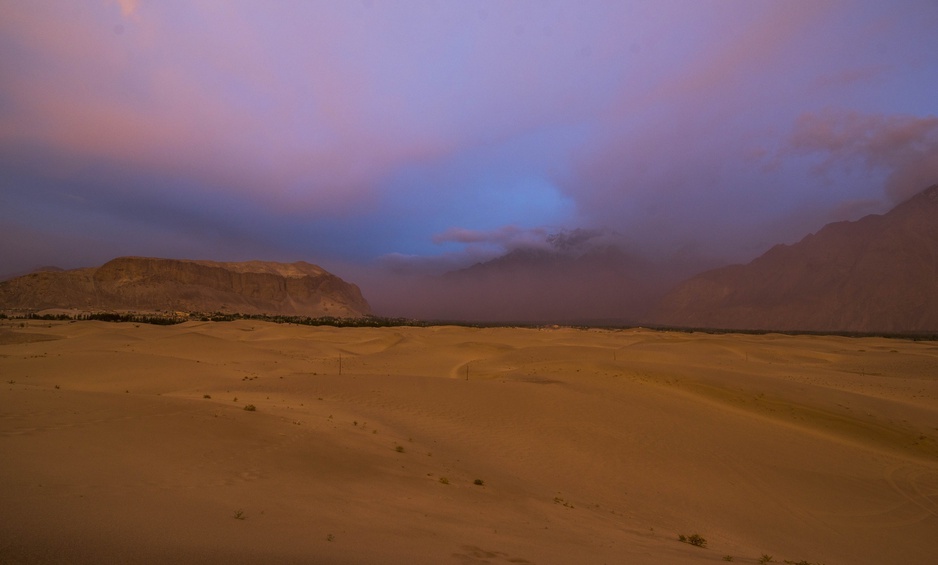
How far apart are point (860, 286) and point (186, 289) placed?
185 m

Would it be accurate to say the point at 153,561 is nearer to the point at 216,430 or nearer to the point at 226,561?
the point at 226,561

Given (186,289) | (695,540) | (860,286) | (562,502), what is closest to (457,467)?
(562,502)

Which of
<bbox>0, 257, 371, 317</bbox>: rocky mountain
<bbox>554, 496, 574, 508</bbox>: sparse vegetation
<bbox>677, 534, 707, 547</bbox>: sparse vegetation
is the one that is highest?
<bbox>0, 257, 371, 317</bbox>: rocky mountain

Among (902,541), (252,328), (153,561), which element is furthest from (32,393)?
(252,328)

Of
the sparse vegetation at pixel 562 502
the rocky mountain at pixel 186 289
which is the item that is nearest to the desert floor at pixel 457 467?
the sparse vegetation at pixel 562 502

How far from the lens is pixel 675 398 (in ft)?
69.0

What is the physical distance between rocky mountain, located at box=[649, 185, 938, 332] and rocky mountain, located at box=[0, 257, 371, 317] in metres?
137

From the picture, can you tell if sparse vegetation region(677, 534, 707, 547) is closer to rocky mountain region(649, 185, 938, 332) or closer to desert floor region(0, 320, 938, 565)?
desert floor region(0, 320, 938, 565)

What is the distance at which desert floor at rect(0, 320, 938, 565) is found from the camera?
5453 mm

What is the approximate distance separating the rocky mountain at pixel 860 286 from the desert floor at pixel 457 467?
127m

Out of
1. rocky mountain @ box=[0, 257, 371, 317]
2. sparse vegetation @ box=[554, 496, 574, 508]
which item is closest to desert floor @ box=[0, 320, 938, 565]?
sparse vegetation @ box=[554, 496, 574, 508]

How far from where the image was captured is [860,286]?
13288 cm

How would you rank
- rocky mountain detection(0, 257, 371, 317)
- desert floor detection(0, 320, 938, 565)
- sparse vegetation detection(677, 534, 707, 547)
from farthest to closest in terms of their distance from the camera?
1. rocky mountain detection(0, 257, 371, 317)
2. sparse vegetation detection(677, 534, 707, 547)
3. desert floor detection(0, 320, 938, 565)

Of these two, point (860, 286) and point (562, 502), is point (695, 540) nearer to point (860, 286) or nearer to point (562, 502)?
point (562, 502)
